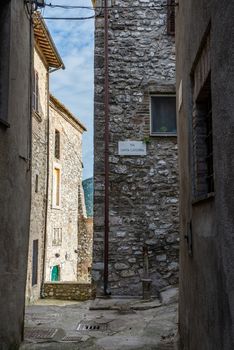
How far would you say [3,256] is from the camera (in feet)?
13.2

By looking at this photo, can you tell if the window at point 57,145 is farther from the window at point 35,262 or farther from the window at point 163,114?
the window at point 163,114

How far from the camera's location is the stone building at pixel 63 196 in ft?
50.7

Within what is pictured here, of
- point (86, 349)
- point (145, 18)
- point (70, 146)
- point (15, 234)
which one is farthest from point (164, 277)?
point (70, 146)

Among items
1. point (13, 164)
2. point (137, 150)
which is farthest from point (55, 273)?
point (13, 164)

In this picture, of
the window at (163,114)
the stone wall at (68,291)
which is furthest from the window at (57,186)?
the window at (163,114)

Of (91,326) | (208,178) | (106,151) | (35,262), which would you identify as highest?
(106,151)

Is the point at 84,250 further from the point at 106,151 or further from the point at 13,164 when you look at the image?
the point at 13,164

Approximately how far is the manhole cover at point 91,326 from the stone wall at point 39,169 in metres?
6.19

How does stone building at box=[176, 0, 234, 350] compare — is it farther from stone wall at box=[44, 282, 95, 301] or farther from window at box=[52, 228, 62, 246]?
window at box=[52, 228, 62, 246]

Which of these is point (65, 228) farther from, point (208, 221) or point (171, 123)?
point (208, 221)

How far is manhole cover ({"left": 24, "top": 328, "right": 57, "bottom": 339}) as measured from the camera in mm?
5332

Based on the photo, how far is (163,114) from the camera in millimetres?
8875

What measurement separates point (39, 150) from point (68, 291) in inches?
172

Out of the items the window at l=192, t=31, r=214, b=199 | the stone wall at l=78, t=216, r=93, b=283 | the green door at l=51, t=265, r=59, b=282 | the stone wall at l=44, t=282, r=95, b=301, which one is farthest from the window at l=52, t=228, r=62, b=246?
the window at l=192, t=31, r=214, b=199
